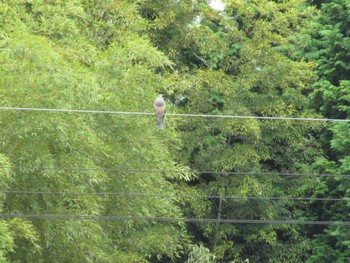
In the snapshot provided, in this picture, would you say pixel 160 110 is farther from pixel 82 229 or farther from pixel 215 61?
pixel 215 61

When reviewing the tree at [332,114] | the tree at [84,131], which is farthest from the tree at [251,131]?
the tree at [84,131]

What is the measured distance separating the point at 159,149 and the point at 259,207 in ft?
12.6

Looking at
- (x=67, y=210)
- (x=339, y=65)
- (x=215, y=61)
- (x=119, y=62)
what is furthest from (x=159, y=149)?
(x=215, y=61)

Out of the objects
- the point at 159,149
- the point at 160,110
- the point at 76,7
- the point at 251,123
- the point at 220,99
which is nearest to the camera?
the point at 160,110

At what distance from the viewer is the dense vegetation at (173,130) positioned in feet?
45.0

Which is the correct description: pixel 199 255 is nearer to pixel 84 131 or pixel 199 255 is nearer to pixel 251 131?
pixel 251 131

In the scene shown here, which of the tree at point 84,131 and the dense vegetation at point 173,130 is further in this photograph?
the dense vegetation at point 173,130

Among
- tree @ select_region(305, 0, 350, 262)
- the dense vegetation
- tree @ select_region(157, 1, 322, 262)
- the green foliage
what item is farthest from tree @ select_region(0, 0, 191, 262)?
tree @ select_region(305, 0, 350, 262)

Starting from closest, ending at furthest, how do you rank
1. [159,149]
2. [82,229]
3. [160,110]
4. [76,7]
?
[160,110] → [82,229] → [159,149] → [76,7]

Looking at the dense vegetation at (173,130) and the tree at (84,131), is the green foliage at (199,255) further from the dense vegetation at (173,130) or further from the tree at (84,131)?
the tree at (84,131)

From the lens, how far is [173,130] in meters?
18.0

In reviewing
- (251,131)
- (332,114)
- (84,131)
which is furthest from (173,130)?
(84,131)

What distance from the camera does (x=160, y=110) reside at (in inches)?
432

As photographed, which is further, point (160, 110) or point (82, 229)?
point (82, 229)
